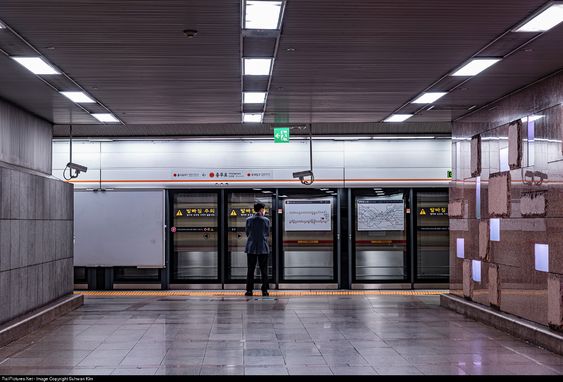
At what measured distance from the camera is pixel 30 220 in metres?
9.71

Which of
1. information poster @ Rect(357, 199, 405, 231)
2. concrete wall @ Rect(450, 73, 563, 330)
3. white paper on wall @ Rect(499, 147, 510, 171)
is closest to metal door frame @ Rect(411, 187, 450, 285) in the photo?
information poster @ Rect(357, 199, 405, 231)

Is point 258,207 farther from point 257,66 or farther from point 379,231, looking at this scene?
point 257,66

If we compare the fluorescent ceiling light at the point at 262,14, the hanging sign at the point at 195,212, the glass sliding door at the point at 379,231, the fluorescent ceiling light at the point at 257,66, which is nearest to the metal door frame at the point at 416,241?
the glass sliding door at the point at 379,231

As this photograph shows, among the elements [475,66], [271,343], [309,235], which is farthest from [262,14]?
[309,235]

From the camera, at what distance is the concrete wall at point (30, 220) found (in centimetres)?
878

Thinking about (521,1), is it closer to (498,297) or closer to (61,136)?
(498,297)

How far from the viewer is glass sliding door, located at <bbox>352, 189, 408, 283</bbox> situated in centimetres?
1452

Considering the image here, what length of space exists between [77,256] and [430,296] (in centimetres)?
675

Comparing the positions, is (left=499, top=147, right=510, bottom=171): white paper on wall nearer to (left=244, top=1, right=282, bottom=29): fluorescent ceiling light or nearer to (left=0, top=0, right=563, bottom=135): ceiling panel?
(left=0, top=0, right=563, bottom=135): ceiling panel

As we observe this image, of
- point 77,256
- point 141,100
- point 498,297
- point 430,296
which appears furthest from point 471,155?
point 77,256

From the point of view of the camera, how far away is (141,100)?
9664 mm

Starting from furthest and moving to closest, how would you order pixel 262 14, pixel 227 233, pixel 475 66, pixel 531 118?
pixel 227 233
pixel 531 118
pixel 475 66
pixel 262 14

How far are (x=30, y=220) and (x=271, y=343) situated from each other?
3711 millimetres

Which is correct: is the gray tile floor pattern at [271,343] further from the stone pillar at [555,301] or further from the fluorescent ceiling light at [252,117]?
the fluorescent ceiling light at [252,117]
